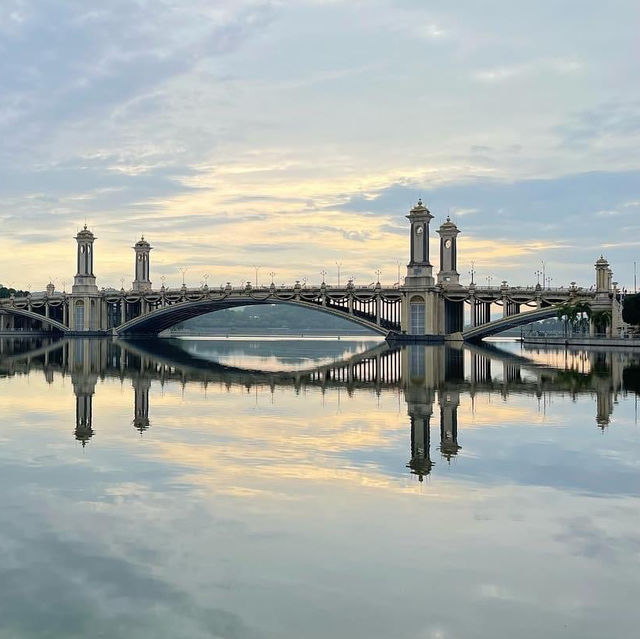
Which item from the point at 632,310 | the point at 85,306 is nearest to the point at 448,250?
the point at 632,310

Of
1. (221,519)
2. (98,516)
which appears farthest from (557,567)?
(98,516)

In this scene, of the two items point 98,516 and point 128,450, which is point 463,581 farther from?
point 128,450

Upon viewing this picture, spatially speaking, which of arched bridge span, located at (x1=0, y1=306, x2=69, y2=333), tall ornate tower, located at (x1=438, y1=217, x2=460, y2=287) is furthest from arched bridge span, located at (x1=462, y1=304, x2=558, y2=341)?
arched bridge span, located at (x1=0, y1=306, x2=69, y2=333)

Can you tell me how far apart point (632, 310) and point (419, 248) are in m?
33.4

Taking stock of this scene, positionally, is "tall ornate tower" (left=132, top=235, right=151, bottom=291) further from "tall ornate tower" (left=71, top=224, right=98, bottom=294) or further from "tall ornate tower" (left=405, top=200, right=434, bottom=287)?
"tall ornate tower" (left=405, top=200, right=434, bottom=287)

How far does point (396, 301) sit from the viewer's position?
124500 millimetres

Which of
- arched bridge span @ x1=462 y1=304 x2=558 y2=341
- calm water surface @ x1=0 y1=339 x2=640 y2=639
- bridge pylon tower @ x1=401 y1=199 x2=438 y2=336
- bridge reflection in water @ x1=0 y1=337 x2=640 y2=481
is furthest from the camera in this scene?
bridge pylon tower @ x1=401 y1=199 x2=438 y2=336

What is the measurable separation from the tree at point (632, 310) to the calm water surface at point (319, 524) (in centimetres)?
7293

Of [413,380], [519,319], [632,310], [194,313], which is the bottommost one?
[413,380]

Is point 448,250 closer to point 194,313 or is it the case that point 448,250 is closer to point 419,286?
point 419,286

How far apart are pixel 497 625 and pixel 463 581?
59.4 inches

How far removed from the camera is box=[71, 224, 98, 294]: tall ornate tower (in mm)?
159250

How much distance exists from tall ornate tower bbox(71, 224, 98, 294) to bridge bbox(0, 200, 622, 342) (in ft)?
0.62

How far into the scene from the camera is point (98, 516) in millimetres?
15000
